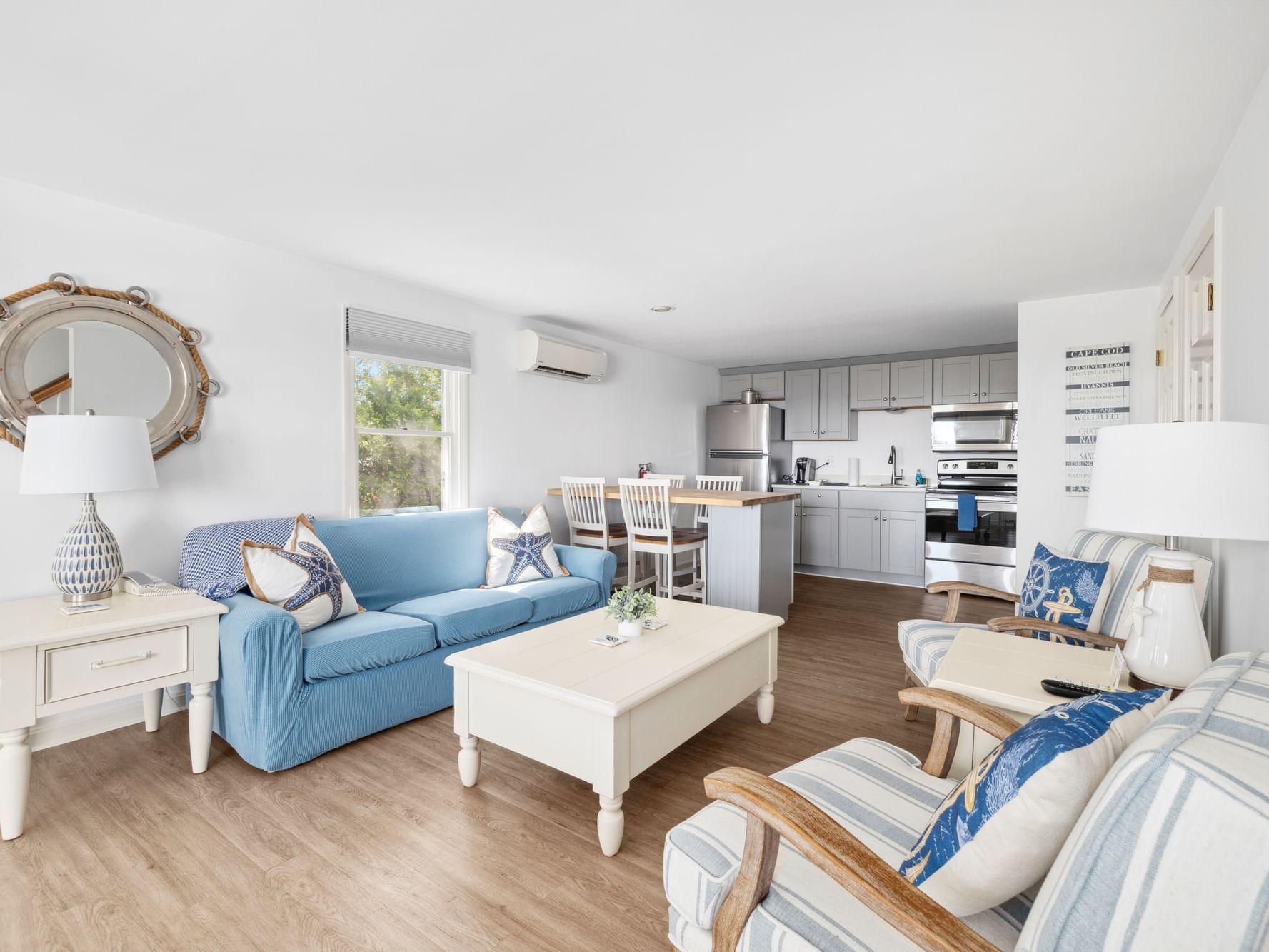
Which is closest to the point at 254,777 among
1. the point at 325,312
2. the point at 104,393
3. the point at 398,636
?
the point at 398,636

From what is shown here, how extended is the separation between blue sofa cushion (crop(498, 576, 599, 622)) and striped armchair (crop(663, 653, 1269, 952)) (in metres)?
2.20

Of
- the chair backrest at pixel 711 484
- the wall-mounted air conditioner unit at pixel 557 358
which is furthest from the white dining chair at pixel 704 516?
the wall-mounted air conditioner unit at pixel 557 358

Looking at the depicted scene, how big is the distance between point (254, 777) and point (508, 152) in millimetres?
2514

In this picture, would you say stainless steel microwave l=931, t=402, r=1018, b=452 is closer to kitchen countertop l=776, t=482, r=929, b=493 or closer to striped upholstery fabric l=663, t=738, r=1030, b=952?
kitchen countertop l=776, t=482, r=929, b=493

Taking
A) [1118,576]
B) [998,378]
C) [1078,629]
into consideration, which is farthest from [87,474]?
[998,378]

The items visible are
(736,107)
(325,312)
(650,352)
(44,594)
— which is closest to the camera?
(736,107)

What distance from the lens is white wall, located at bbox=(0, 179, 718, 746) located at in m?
2.61

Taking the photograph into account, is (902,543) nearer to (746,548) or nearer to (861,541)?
(861,541)

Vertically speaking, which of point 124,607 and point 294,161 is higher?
point 294,161

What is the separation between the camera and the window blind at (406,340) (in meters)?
3.71

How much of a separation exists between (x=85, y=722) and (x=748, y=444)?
18.7 ft

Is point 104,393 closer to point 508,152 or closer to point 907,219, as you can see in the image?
point 508,152

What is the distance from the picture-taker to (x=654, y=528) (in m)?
4.47

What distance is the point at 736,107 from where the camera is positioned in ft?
6.46
